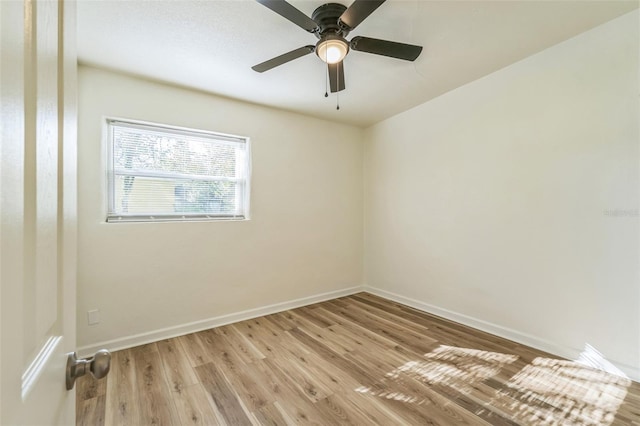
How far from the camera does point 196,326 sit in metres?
2.70

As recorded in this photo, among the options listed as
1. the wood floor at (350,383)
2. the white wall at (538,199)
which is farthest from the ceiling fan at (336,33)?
the wood floor at (350,383)

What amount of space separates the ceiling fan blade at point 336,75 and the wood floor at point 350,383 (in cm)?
220

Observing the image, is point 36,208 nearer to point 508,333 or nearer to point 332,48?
point 332,48

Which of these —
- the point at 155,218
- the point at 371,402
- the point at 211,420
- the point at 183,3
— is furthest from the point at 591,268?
the point at 155,218

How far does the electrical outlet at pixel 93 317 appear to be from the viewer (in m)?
2.23

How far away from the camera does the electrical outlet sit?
2234 mm

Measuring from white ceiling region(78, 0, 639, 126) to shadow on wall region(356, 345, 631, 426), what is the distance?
244 centimetres

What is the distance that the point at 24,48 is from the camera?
0.39m

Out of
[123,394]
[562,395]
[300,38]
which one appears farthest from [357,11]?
[123,394]

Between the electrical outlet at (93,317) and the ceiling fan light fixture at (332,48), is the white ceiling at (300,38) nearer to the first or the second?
the ceiling fan light fixture at (332,48)

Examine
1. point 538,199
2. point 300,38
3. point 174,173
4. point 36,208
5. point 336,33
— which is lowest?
point 36,208

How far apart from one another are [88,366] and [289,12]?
1.71 meters

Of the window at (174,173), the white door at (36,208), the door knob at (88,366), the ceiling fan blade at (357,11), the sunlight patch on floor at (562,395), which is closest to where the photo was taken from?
the white door at (36,208)

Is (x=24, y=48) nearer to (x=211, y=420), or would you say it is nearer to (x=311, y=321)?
(x=211, y=420)
